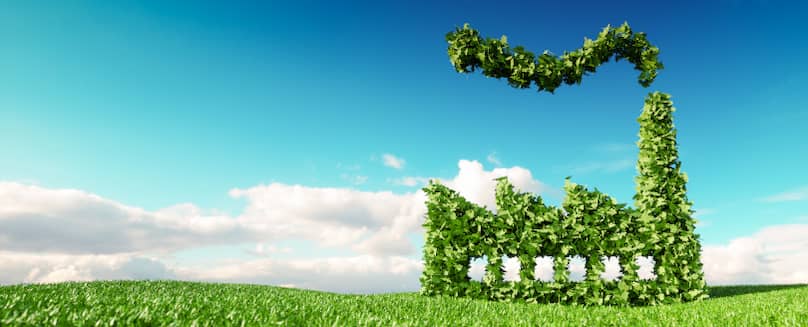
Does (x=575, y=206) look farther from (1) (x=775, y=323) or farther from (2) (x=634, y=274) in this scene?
(1) (x=775, y=323)

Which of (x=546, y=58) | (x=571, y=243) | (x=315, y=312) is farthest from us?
(x=546, y=58)

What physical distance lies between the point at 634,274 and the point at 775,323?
4.53 metres

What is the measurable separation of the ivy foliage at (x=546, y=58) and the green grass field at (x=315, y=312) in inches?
253

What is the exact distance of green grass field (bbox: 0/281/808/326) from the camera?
5.45 metres

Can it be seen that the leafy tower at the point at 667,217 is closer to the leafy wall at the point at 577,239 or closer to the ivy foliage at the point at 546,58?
the leafy wall at the point at 577,239

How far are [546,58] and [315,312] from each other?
1001 cm

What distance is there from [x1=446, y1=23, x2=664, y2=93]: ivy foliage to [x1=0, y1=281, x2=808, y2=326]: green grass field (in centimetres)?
642

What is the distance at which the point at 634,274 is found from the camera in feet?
40.1

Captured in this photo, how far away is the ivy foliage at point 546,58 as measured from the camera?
14031mm

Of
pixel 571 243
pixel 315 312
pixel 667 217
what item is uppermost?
pixel 667 217

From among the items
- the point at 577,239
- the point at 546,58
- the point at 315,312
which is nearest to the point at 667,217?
the point at 577,239

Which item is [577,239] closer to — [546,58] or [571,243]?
[571,243]

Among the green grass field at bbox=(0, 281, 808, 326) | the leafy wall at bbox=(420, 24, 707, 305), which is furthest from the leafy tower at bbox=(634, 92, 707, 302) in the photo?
the green grass field at bbox=(0, 281, 808, 326)

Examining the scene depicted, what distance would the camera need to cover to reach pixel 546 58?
1426 centimetres
